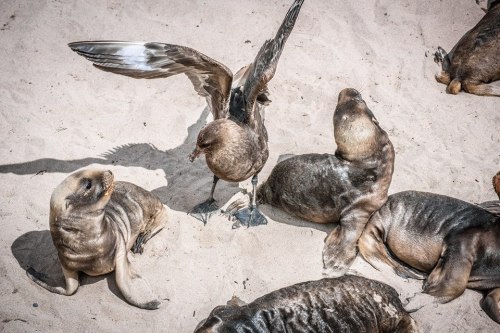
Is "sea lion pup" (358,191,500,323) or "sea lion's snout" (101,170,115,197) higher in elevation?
"sea lion's snout" (101,170,115,197)

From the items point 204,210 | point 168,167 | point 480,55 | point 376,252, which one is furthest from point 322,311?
point 480,55

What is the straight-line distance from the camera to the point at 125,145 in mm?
5688

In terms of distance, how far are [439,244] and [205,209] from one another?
87.9 inches

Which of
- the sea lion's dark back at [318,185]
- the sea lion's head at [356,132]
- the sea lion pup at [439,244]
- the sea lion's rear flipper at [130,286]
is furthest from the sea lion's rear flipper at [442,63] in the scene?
the sea lion's rear flipper at [130,286]

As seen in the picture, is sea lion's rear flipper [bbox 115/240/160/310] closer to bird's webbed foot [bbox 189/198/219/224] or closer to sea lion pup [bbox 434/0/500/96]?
bird's webbed foot [bbox 189/198/219/224]

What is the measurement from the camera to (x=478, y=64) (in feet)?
21.1

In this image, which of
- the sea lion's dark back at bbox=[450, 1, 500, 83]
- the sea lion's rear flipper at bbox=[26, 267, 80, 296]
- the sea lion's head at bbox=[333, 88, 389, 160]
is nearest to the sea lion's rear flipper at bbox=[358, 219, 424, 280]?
the sea lion's head at bbox=[333, 88, 389, 160]

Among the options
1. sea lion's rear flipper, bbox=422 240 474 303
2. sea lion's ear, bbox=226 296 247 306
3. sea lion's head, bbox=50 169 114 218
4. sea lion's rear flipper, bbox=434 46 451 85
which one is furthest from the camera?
sea lion's rear flipper, bbox=434 46 451 85

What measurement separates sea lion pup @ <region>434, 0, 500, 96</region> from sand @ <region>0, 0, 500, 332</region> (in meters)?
0.16

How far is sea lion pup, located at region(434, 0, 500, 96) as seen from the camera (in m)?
6.45

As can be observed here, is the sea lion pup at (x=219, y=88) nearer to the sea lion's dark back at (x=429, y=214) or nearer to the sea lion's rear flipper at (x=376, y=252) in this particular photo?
the sea lion's rear flipper at (x=376, y=252)

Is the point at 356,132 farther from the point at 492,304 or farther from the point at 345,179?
the point at 492,304

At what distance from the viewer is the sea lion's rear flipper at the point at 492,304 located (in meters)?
4.19

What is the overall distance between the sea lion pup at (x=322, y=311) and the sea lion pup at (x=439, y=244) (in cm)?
56
